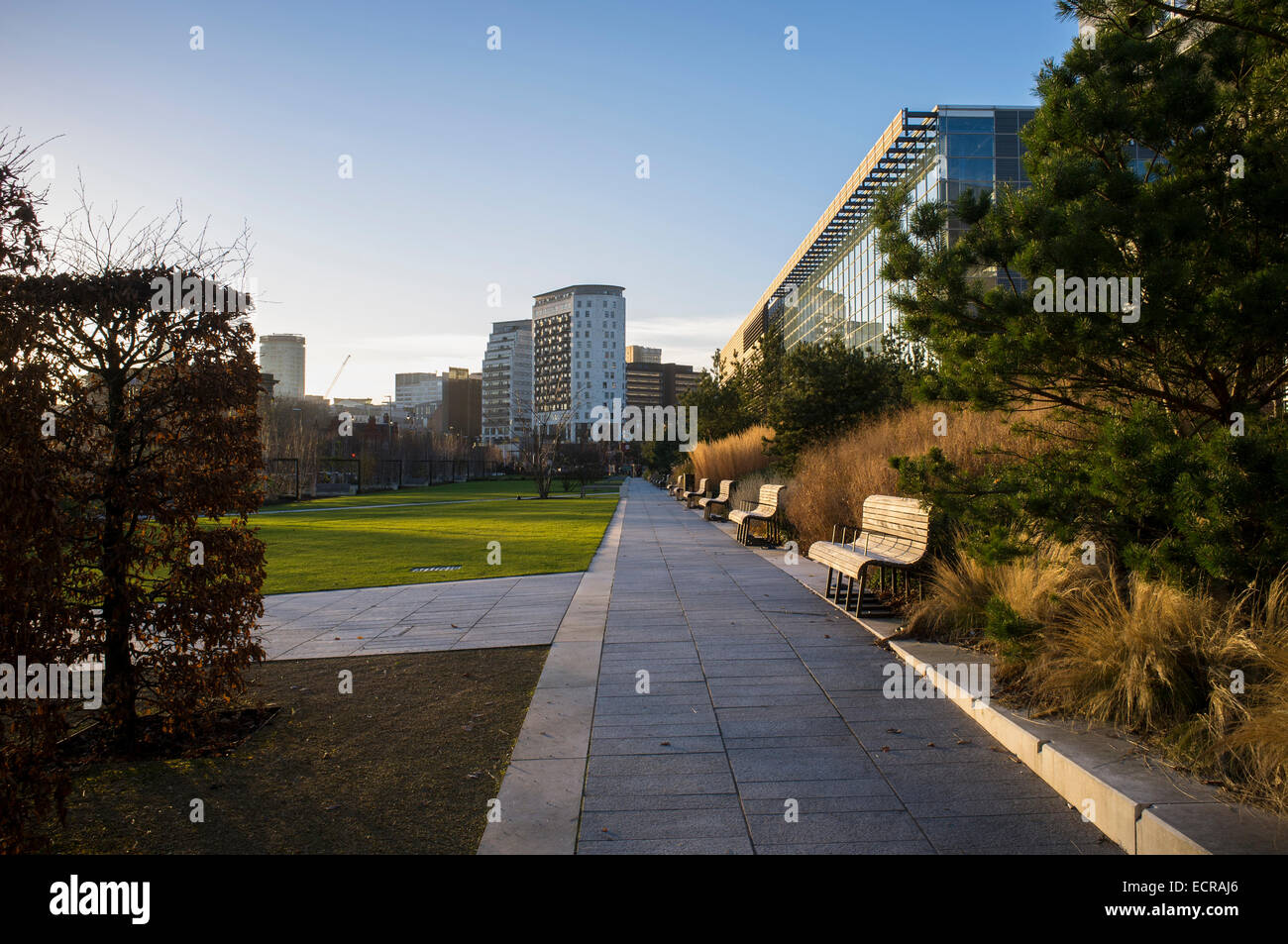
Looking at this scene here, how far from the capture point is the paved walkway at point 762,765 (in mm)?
3561

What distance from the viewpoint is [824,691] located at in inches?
226

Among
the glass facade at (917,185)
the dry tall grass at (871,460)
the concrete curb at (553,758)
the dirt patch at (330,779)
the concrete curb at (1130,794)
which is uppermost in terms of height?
the glass facade at (917,185)

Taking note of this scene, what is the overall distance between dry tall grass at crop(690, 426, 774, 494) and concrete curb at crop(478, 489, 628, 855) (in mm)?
17079

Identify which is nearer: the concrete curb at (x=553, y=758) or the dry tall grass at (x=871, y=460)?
the concrete curb at (x=553, y=758)

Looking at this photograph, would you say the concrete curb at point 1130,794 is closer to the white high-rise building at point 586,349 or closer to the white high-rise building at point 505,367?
the white high-rise building at point 586,349

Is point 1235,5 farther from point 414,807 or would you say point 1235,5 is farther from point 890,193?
point 414,807

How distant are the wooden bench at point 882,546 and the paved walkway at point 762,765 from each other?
0.72 metres

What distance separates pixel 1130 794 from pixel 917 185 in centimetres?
4127

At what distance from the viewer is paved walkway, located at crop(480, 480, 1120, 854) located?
356cm

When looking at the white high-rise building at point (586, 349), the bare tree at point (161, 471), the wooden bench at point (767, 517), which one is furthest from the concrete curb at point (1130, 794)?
the white high-rise building at point (586, 349)

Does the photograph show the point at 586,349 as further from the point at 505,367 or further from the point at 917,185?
the point at 917,185

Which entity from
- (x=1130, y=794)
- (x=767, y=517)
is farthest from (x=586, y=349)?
(x=1130, y=794)

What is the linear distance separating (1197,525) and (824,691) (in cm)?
254
